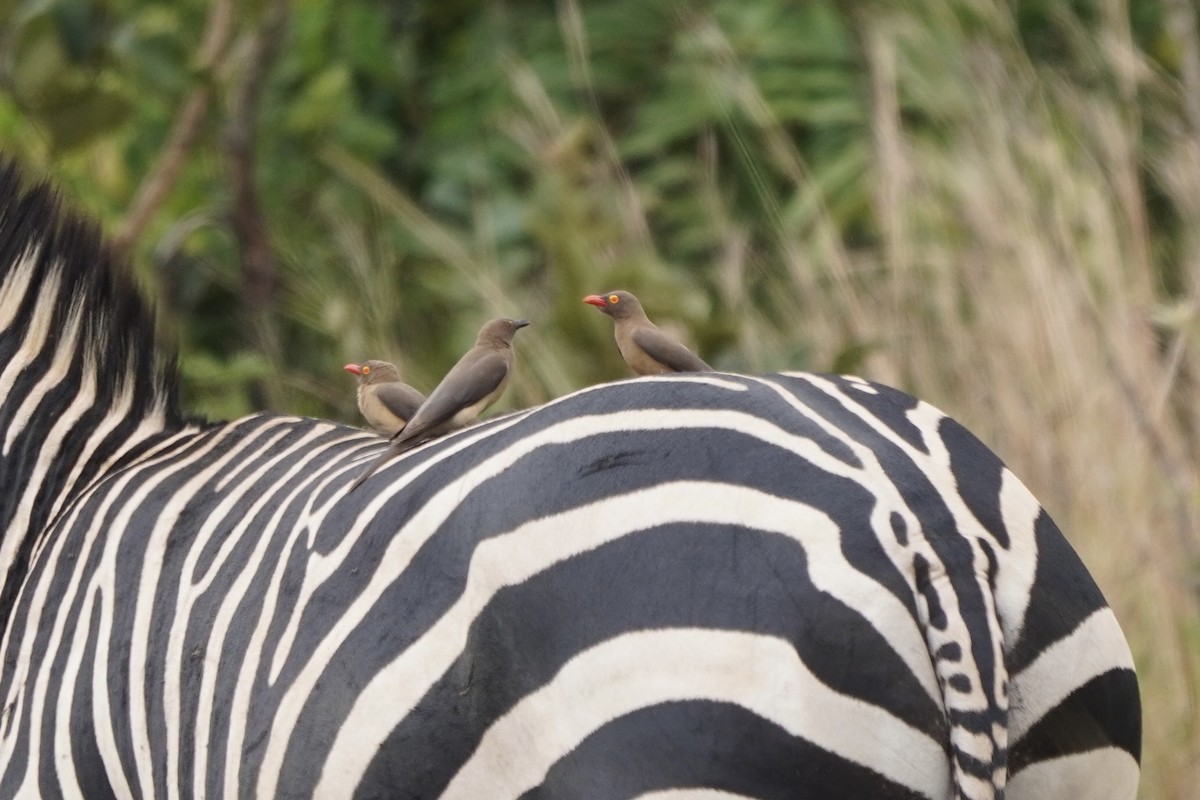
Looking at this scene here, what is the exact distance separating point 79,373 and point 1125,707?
2.18m

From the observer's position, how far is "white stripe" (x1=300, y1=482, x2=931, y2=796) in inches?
76.1

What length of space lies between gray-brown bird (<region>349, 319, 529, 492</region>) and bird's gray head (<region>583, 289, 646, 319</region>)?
0.40m

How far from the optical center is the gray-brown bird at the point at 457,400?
8.42 feet

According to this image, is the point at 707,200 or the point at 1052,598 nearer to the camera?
the point at 1052,598

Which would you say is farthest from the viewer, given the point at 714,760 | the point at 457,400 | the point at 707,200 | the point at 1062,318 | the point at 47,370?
the point at 707,200

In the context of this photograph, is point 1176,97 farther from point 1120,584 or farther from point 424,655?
point 424,655

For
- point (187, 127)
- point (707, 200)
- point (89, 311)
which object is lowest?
point (89, 311)

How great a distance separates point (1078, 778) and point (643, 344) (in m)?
1.32

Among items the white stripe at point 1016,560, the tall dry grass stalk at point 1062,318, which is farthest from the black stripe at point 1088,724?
the tall dry grass stalk at point 1062,318

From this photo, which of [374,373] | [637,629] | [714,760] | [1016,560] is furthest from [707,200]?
[714,760]

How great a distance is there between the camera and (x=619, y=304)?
3328 mm

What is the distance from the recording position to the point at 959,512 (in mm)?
2053

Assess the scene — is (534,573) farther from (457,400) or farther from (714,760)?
(457,400)

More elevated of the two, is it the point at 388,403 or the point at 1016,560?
the point at 388,403
